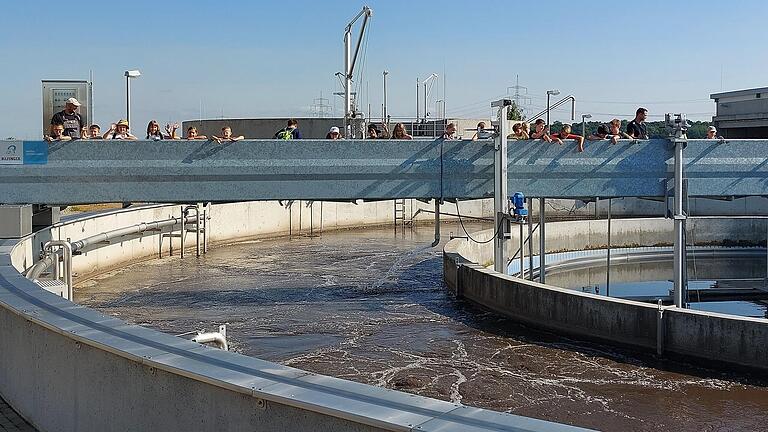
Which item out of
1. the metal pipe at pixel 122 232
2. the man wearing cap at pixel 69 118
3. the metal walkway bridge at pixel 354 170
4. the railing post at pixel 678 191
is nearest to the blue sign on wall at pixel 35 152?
the metal walkway bridge at pixel 354 170

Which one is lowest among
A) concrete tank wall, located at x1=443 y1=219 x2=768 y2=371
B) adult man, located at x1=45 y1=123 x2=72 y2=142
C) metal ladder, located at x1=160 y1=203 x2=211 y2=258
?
concrete tank wall, located at x1=443 y1=219 x2=768 y2=371

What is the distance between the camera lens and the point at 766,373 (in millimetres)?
12039

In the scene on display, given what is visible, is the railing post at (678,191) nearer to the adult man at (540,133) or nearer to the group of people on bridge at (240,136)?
the group of people on bridge at (240,136)

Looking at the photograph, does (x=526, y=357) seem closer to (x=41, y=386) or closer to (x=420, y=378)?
(x=420, y=378)

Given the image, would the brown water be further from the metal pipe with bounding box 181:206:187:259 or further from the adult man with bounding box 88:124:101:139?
the adult man with bounding box 88:124:101:139

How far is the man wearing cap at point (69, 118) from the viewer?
14.1 metres

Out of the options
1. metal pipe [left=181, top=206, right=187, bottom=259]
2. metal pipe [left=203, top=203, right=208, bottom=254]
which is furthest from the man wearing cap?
metal pipe [left=203, top=203, right=208, bottom=254]

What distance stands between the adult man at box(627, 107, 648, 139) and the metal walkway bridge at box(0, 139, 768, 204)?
442mm

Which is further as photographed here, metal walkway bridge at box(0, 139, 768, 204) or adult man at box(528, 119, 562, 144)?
adult man at box(528, 119, 562, 144)

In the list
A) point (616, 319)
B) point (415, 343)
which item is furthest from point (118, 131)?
point (616, 319)

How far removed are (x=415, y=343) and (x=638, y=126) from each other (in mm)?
5306

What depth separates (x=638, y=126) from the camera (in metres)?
15.9

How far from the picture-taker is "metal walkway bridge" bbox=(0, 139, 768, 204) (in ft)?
46.1

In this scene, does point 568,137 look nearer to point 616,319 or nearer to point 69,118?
point 616,319
